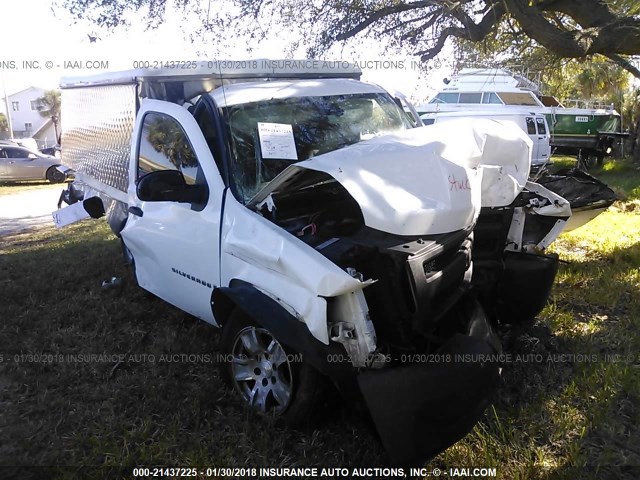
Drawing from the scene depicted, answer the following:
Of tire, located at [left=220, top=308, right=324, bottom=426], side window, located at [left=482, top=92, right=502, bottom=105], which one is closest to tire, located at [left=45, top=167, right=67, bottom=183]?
side window, located at [left=482, top=92, right=502, bottom=105]

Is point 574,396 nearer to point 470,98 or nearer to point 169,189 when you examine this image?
point 169,189

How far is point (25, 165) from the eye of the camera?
1961cm

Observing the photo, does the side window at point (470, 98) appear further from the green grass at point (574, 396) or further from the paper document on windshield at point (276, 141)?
the paper document on windshield at point (276, 141)

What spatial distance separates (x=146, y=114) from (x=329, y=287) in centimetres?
266

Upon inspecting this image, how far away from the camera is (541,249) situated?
467cm

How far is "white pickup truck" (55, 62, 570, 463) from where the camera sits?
276cm

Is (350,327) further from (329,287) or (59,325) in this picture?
(59,325)

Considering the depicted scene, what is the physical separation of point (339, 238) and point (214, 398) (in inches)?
57.8

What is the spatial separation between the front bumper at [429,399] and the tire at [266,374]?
549 millimetres

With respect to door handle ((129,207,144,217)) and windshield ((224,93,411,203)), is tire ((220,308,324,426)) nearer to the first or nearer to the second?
windshield ((224,93,411,203))

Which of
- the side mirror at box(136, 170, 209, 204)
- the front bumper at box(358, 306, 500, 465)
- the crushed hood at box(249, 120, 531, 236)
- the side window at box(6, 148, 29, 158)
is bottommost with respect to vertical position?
the side window at box(6, 148, 29, 158)

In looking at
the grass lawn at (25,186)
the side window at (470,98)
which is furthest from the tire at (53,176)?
the side window at (470,98)

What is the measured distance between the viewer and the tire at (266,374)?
3096 millimetres

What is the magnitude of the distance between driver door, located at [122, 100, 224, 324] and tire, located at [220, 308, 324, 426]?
0.45 m
